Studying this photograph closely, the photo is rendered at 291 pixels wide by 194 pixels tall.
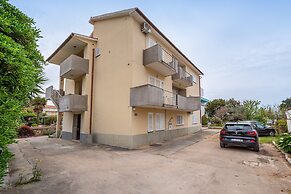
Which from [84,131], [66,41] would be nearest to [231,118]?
[84,131]

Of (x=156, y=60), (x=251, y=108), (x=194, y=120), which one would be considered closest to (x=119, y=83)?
(x=156, y=60)

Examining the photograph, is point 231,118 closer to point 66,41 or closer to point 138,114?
point 138,114

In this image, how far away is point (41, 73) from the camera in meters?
5.18

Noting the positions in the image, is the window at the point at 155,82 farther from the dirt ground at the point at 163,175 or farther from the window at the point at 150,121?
the dirt ground at the point at 163,175

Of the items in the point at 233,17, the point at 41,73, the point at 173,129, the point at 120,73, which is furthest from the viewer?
the point at 173,129

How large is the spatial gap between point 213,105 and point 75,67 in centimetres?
3818

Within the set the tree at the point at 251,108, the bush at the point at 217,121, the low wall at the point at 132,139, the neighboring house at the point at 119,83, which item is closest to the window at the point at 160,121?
the neighboring house at the point at 119,83

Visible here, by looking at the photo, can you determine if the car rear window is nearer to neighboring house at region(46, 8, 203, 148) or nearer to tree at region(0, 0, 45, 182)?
neighboring house at region(46, 8, 203, 148)

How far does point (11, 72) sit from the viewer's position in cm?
359

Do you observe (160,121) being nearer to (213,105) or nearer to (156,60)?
(156,60)

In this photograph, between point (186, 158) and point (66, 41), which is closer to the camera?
point (186, 158)

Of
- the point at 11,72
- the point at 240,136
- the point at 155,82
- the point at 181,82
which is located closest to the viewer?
the point at 11,72

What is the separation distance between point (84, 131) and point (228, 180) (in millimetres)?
11519

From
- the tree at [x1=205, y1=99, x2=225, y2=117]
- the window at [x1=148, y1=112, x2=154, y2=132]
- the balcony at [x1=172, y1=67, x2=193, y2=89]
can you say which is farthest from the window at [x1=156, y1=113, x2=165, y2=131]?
the tree at [x1=205, y1=99, x2=225, y2=117]
